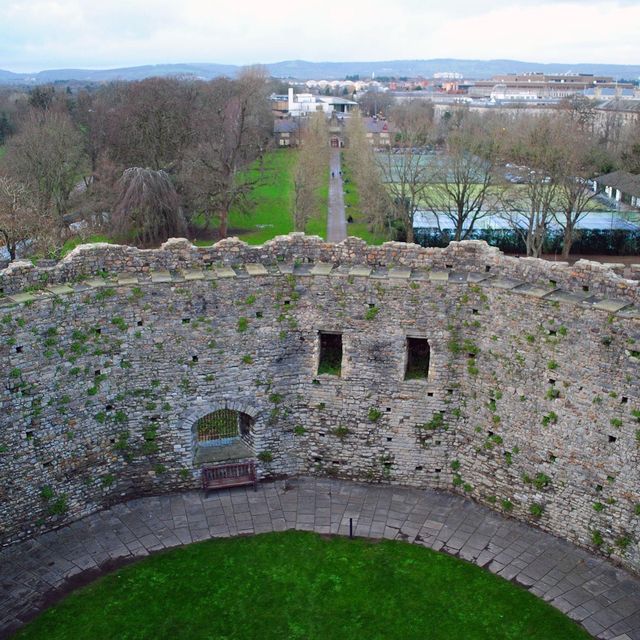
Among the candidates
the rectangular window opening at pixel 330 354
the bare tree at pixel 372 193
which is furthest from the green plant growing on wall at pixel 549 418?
the bare tree at pixel 372 193

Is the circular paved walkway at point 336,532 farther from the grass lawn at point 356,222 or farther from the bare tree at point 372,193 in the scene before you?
the bare tree at point 372,193

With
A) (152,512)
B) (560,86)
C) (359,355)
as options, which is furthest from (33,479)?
(560,86)

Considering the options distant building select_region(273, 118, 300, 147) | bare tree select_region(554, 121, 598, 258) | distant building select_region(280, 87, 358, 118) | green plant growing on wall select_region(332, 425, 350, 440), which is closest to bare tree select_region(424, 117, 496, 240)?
bare tree select_region(554, 121, 598, 258)

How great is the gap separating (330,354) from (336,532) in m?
4.22

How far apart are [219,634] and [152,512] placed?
157 inches

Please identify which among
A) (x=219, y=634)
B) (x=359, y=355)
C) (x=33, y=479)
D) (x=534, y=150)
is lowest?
(x=219, y=634)

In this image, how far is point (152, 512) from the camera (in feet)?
50.7

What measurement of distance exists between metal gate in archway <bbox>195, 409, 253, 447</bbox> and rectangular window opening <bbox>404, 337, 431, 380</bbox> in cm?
404

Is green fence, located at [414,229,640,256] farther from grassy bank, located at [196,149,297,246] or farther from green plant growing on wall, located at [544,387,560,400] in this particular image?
green plant growing on wall, located at [544,387,560,400]

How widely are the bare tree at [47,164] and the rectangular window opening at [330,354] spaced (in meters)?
20.7

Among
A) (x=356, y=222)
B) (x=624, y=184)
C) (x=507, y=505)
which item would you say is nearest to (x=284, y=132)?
(x=356, y=222)

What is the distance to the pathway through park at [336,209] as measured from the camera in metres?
43.2

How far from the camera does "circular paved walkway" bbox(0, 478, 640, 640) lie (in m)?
12.9

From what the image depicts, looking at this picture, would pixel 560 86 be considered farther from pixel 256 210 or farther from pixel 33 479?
pixel 33 479
